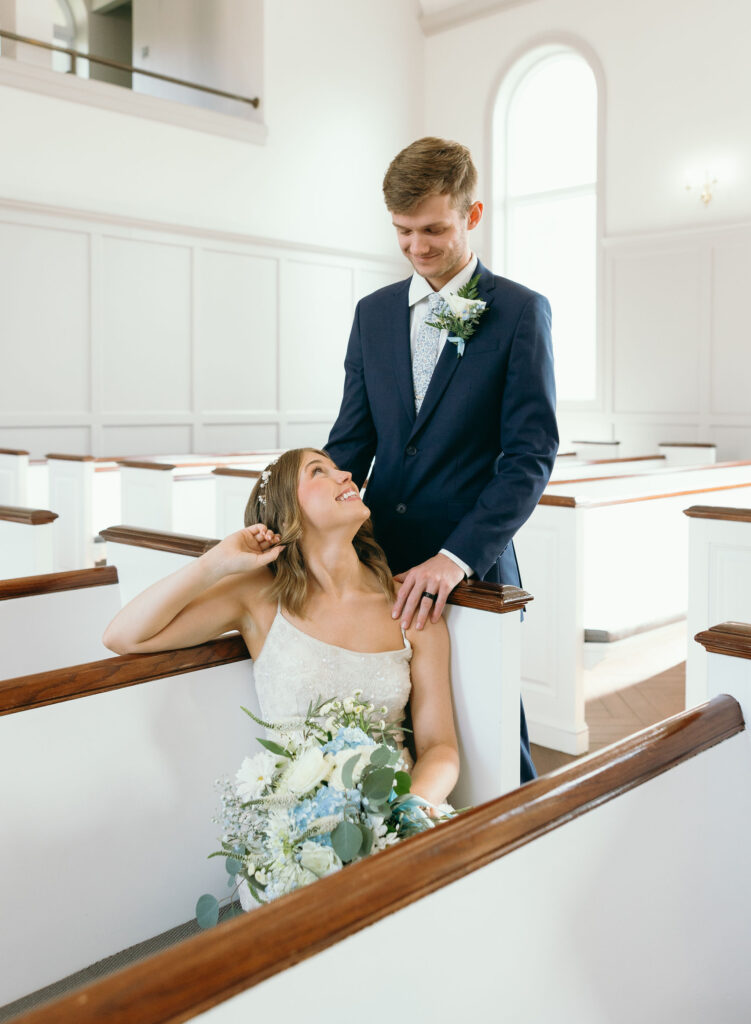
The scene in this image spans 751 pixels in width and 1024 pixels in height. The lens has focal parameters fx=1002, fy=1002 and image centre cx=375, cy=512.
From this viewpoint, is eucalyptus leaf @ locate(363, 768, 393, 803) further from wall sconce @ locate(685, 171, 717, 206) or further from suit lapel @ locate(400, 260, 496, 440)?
wall sconce @ locate(685, 171, 717, 206)

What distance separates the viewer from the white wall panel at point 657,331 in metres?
8.98

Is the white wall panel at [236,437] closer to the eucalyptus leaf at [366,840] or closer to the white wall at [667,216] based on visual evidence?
the white wall at [667,216]

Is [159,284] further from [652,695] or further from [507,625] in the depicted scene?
[507,625]

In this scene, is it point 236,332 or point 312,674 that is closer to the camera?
point 312,674

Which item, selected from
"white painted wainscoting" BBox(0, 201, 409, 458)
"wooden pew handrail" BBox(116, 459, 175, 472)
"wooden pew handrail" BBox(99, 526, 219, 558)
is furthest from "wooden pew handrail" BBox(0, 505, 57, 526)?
"white painted wainscoting" BBox(0, 201, 409, 458)

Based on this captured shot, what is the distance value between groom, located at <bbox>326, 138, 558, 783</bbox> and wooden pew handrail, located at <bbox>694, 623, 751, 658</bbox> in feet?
1.62

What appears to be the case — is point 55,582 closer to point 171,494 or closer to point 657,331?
point 171,494

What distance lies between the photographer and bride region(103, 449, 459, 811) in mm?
1899

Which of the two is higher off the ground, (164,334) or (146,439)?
(164,334)

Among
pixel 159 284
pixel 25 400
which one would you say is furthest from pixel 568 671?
pixel 159 284

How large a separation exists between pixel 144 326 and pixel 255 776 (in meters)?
7.83

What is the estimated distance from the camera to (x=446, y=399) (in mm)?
2096

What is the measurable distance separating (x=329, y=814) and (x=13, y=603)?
170cm

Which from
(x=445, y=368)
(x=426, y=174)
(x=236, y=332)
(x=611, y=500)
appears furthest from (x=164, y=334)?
(x=426, y=174)
